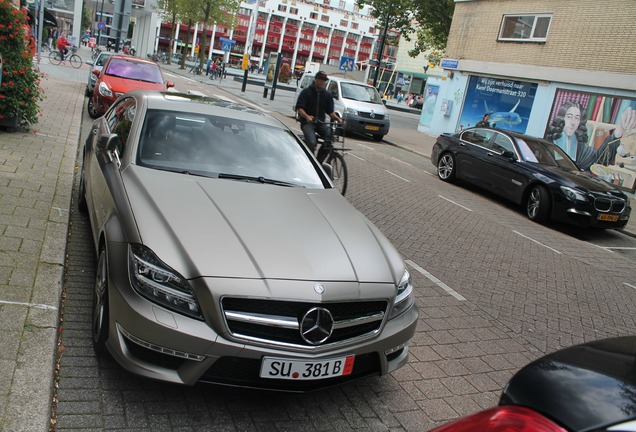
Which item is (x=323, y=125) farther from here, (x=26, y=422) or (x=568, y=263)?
(x=26, y=422)

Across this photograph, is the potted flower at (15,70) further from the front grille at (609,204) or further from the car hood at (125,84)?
the front grille at (609,204)

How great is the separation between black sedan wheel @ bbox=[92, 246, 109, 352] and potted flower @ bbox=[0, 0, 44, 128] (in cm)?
685

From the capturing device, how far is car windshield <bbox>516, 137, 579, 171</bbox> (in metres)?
11.5

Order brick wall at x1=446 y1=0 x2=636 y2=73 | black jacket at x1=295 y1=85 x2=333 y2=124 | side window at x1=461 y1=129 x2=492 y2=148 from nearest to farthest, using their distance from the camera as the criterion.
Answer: black jacket at x1=295 y1=85 x2=333 y2=124, side window at x1=461 y1=129 x2=492 y2=148, brick wall at x1=446 y1=0 x2=636 y2=73

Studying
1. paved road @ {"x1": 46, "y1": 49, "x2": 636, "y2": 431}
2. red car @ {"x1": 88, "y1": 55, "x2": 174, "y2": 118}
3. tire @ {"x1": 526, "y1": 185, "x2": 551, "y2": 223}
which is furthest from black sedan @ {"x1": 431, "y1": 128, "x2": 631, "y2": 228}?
red car @ {"x1": 88, "y1": 55, "x2": 174, "y2": 118}

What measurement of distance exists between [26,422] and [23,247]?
7.80 ft

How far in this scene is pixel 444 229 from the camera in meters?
8.58

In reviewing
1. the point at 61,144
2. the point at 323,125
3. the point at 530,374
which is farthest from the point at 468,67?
the point at 530,374

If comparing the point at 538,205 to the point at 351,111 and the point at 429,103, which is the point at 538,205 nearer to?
the point at 351,111

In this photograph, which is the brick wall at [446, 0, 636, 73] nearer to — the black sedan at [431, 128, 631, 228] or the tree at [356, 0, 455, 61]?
the tree at [356, 0, 455, 61]

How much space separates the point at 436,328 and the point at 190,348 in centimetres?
260

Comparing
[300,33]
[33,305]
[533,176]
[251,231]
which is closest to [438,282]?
[251,231]


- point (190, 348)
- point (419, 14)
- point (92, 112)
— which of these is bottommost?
point (92, 112)

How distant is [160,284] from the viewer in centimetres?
295
